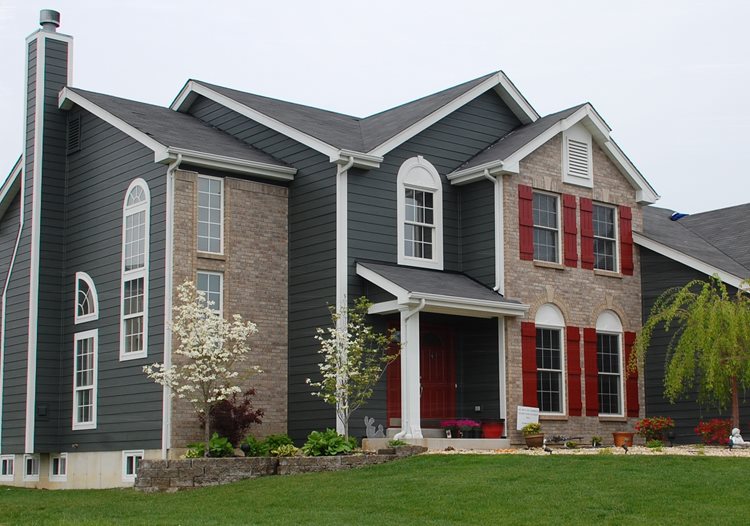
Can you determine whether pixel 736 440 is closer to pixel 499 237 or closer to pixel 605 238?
pixel 499 237

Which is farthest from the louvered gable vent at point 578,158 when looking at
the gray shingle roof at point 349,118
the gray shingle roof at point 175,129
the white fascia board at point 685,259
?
the gray shingle roof at point 175,129

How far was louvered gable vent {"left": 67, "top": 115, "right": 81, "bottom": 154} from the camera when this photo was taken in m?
26.4

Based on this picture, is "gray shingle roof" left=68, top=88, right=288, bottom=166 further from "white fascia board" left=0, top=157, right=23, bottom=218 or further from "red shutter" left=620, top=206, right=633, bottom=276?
"red shutter" left=620, top=206, right=633, bottom=276

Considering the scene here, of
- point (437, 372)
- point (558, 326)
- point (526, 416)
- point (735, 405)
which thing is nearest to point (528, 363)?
point (526, 416)

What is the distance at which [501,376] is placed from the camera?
2419cm

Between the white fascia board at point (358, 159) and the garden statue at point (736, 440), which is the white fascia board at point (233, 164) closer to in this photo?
the white fascia board at point (358, 159)

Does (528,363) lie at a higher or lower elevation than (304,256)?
lower

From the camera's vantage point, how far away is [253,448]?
858 inches

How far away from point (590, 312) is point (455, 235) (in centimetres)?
375

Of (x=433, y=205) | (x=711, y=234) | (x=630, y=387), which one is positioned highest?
(x=711, y=234)

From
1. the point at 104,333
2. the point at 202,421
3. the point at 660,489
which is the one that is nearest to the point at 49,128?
the point at 104,333

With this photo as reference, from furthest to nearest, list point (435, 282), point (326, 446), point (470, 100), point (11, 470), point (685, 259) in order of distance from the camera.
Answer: point (11, 470), point (685, 259), point (470, 100), point (435, 282), point (326, 446)

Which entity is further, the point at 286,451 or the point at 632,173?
the point at 632,173

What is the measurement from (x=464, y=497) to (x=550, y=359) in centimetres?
978
